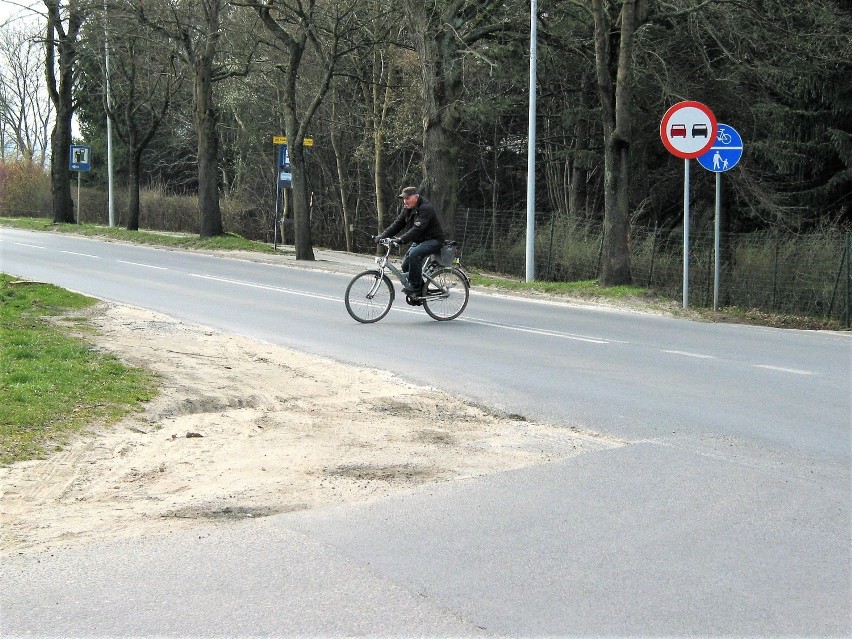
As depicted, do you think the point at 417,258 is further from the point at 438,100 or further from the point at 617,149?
the point at 438,100

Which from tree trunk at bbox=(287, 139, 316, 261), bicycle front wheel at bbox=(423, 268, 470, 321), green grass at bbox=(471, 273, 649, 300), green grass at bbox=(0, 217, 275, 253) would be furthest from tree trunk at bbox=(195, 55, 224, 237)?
bicycle front wheel at bbox=(423, 268, 470, 321)

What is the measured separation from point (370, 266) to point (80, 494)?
74.0 ft

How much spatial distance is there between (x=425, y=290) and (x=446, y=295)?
35 centimetres

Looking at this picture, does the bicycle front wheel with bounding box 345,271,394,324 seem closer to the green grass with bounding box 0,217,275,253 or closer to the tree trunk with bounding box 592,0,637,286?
the tree trunk with bounding box 592,0,637,286

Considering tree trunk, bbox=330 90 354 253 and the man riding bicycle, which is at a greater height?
tree trunk, bbox=330 90 354 253

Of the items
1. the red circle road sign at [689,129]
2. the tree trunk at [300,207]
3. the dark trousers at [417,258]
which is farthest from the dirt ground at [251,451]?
the tree trunk at [300,207]

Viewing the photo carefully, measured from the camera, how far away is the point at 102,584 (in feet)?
16.1

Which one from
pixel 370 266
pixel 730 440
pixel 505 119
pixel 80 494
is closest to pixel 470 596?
pixel 80 494

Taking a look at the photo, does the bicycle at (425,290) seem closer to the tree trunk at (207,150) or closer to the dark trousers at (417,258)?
the dark trousers at (417,258)

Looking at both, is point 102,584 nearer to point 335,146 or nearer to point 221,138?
point 335,146

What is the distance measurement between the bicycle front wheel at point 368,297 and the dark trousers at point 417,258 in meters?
0.35

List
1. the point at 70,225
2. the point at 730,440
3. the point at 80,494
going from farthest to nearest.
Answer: the point at 70,225 → the point at 730,440 → the point at 80,494

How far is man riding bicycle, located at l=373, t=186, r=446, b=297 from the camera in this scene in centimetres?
1585

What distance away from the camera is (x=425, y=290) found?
16.2 m
